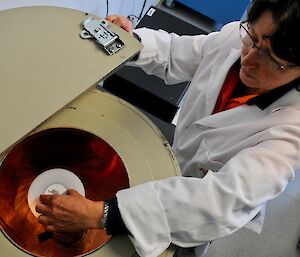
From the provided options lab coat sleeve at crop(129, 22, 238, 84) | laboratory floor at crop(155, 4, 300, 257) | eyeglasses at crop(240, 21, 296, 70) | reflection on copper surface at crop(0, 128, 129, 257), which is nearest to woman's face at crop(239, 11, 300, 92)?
eyeglasses at crop(240, 21, 296, 70)

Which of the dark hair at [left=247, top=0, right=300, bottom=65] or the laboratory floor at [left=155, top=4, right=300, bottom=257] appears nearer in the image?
the dark hair at [left=247, top=0, right=300, bottom=65]

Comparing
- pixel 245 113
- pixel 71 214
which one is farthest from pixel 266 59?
pixel 71 214

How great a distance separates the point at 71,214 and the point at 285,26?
57 cm

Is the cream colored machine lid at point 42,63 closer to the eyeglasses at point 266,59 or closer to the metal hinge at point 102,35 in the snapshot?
the metal hinge at point 102,35

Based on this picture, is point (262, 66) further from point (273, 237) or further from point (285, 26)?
point (273, 237)

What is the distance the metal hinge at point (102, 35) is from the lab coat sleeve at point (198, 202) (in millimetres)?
305

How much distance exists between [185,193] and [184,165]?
1.17 feet

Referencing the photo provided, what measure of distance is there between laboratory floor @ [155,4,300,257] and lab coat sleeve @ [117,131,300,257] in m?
1.10

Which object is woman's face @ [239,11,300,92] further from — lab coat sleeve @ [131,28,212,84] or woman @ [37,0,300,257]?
lab coat sleeve @ [131,28,212,84]

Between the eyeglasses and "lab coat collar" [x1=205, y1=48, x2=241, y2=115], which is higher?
the eyeglasses

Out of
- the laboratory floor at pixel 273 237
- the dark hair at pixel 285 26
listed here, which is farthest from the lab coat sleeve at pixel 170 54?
the laboratory floor at pixel 273 237

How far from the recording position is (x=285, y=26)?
0.73 metres

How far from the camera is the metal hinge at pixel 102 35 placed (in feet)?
2.64

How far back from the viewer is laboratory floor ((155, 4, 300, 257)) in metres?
1.83
